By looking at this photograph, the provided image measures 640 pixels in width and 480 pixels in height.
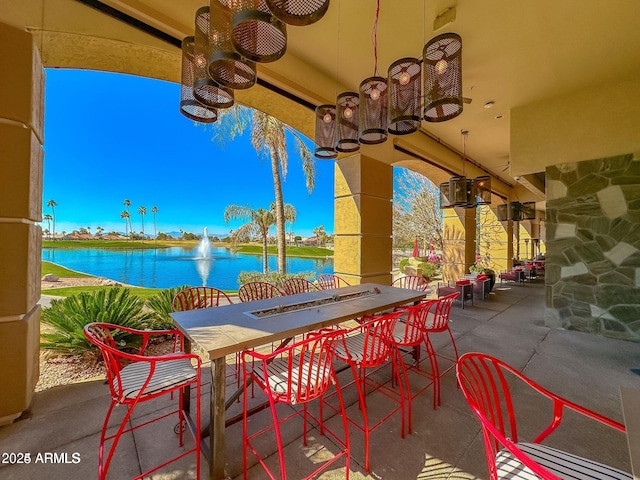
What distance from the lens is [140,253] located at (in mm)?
13516

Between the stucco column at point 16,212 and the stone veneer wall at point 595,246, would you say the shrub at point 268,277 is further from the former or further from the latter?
the stone veneer wall at point 595,246

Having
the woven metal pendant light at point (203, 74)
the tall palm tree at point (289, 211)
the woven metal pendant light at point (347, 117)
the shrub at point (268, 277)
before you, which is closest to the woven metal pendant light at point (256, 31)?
the woven metal pendant light at point (203, 74)

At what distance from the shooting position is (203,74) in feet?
5.87

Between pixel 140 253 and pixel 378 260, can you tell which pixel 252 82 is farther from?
pixel 140 253

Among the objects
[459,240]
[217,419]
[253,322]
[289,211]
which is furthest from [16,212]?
[459,240]

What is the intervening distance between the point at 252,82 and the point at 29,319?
101 inches

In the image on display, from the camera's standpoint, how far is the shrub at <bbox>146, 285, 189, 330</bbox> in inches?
140

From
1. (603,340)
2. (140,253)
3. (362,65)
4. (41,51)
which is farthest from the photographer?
(140,253)

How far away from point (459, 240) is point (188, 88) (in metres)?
8.93

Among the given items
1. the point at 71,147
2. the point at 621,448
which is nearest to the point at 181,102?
the point at 621,448

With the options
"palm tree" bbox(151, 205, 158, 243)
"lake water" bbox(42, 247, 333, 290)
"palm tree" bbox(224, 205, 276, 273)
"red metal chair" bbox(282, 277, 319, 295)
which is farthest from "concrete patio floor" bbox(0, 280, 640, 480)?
"palm tree" bbox(151, 205, 158, 243)

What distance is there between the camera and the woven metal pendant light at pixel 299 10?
4.03 ft

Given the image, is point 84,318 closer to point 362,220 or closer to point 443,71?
point 362,220

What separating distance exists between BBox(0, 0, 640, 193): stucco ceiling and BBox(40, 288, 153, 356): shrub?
9.29 feet
